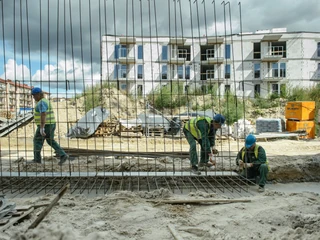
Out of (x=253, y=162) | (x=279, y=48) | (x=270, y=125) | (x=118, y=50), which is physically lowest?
(x=253, y=162)

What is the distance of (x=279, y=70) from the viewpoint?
119 feet

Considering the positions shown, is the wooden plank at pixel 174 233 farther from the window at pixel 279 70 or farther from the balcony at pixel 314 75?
the balcony at pixel 314 75

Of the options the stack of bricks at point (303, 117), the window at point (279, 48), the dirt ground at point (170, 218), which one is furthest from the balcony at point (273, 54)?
the dirt ground at point (170, 218)

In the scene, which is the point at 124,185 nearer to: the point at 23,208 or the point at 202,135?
the point at 23,208

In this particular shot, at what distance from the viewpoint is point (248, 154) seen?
535 cm

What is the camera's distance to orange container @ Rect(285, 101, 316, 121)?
50.9ft

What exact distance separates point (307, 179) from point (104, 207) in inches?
174

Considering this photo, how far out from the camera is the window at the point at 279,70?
119ft

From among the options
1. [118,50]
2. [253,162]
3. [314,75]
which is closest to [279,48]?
[314,75]

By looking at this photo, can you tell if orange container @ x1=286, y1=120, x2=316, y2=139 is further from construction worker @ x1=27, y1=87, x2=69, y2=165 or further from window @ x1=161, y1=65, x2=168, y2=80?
window @ x1=161, y1=65, x2=168, y2=80

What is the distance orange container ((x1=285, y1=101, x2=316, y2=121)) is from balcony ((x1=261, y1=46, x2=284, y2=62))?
2108cm

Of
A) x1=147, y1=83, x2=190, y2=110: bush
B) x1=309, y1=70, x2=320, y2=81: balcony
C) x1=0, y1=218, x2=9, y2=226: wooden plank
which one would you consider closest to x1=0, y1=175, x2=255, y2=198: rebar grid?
x1=0, y1=218, x2=9, y2=226: wooden plank

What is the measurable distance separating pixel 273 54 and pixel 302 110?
23145mm

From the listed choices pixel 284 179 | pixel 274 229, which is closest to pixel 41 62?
pixel 274 229
